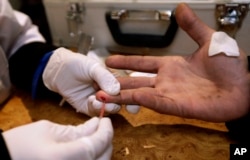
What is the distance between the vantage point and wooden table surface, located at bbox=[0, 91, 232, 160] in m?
0.48

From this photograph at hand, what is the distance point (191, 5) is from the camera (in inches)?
25.6

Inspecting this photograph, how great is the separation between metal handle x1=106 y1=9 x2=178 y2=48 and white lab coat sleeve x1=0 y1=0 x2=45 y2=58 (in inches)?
8.0

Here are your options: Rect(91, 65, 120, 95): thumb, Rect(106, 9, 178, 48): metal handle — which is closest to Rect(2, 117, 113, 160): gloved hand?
Rect(91, 65, 120, 95): thumb

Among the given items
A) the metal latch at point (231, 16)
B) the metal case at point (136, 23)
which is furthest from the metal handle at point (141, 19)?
the metal latch at point (231, 16)

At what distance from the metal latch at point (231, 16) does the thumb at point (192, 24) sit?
0.34 ft

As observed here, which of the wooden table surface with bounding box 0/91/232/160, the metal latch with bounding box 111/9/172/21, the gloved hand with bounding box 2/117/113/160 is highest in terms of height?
the metal latch with bounding box 111/9/172/21

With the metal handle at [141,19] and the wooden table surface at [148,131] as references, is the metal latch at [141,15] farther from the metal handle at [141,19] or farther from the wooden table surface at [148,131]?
the wooden table surface at [148,131]

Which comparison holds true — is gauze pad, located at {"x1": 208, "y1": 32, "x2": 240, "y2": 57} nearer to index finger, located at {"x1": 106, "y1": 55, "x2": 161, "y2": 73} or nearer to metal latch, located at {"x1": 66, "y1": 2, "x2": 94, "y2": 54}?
index finger, located at {"x1": 106, "y1": 55, "x2": 161, "y2": 73}

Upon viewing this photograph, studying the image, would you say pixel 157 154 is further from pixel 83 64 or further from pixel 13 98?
pixel 13 98

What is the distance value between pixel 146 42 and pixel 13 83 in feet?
1.17

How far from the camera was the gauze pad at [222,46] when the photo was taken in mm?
518

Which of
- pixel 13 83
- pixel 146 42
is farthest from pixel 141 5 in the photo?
pixel 13 83

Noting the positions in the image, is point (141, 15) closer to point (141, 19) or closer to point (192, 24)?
point (141, 19)

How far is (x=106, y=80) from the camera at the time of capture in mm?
494
